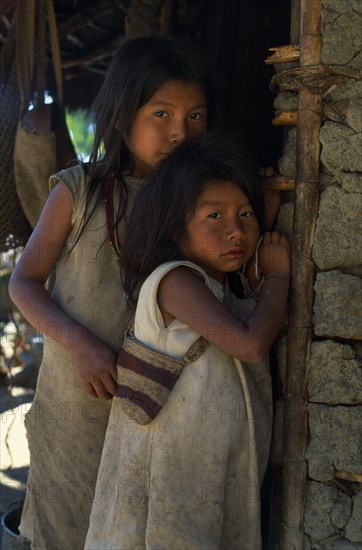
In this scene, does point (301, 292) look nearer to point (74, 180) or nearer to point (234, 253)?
point (234, 253)

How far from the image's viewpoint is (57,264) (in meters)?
2.35

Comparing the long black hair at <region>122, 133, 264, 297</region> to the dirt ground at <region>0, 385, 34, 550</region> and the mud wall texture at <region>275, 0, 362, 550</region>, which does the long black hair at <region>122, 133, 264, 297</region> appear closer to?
→ the mud wall texture at <region>275, 0, 362, 550</region>

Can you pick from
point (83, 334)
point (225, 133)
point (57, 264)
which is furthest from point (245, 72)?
point (83, 334)

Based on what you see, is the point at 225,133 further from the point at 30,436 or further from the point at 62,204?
the point at 30,436

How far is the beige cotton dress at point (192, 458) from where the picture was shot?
1970 millimetres

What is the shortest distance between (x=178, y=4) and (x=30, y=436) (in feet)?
6.23

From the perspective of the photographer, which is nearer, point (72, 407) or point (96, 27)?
point (72, 407)

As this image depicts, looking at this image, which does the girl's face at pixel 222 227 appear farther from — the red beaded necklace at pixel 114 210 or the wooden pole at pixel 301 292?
the red beaded necklace at pixel 114 210

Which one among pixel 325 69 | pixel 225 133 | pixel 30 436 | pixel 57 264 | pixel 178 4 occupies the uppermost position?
pixel 178 4

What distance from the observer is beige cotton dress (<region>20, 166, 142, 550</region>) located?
7.45ft

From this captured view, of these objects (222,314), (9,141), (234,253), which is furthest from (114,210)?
(9,141)

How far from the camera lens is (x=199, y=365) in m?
1.98

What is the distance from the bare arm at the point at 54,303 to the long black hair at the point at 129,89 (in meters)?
0.08

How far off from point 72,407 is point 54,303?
324 millimetres
